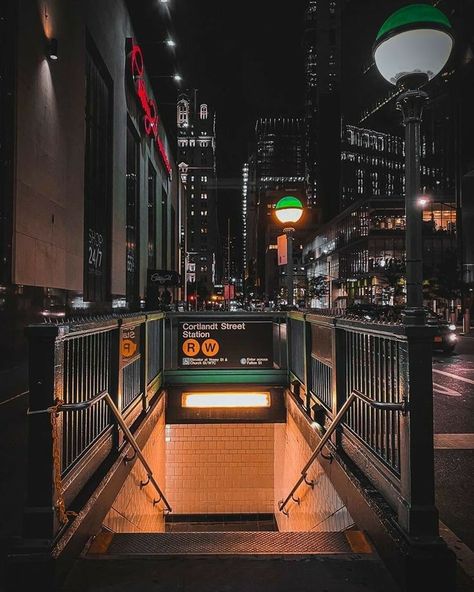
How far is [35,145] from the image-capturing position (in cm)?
1502

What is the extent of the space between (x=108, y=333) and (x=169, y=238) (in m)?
50.2

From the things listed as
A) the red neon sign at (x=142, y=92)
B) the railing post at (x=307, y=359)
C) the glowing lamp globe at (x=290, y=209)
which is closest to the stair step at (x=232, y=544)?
the railing post at (x=307, y=359)

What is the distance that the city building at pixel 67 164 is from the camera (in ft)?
44.9

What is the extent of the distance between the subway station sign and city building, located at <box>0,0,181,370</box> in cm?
611

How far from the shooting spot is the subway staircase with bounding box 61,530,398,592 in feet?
10.3

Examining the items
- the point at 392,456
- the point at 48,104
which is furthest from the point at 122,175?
the point at 392,456

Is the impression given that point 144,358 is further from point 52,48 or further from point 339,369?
point 52,48

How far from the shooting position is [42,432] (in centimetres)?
323

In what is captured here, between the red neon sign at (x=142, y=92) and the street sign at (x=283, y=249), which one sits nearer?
the street sign at (x=283, y=249)

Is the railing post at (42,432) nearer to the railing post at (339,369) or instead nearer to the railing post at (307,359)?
the railing post at (339,369)

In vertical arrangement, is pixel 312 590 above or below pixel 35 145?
below

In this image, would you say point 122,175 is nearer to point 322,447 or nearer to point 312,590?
point 322,447

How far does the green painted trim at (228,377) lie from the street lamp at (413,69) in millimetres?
5819

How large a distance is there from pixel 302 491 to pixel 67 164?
15.3 meters
